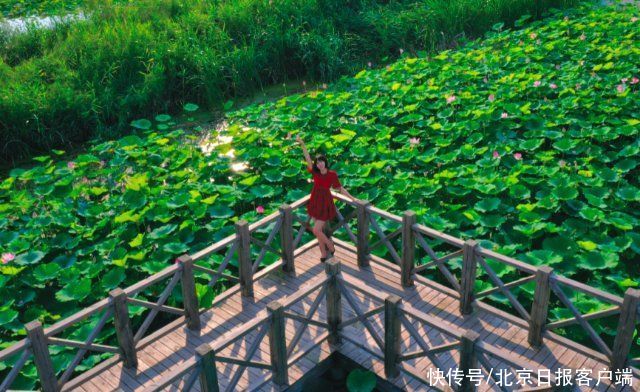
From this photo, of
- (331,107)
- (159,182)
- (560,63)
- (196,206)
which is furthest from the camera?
(560,63)

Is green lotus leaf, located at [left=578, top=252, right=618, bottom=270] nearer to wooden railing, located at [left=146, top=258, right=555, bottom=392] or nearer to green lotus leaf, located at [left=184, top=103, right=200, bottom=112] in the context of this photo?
wooden railing, located at [left=146, top=258, right=555, bottom=392]

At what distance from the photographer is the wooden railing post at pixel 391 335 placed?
5.15 metres

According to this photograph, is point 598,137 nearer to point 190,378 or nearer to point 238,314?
point 238,314

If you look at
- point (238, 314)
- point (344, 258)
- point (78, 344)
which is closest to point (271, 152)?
point (344, 258)

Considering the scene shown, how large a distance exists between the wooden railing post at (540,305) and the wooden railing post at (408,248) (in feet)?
4.22

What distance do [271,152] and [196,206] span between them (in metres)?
1.74

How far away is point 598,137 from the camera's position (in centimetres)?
928

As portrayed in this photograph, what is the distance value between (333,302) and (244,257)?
1.13 meters

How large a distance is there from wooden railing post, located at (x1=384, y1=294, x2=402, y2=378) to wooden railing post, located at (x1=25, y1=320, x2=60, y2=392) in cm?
266

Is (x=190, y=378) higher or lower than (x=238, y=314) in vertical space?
higher

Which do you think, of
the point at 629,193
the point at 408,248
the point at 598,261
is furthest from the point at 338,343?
the point at 629,193

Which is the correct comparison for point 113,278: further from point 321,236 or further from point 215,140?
point 215,140

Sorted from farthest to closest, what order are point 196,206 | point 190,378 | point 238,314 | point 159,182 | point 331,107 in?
point 331,107, point 159,182, point 196,206, point 238,314, point 190,378

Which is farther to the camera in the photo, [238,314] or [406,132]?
[406,132]
